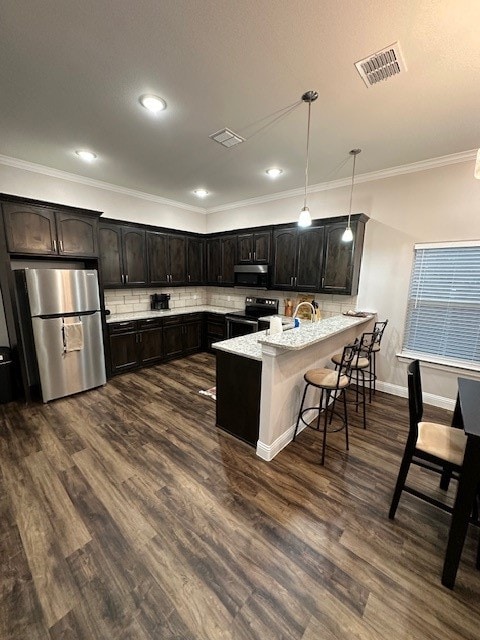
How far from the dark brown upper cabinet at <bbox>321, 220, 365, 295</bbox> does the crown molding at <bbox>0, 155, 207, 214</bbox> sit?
10.2 ft

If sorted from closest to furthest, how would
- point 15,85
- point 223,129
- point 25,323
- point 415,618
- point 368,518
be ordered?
point 415,618 < point 368,518 < point 15,85 < point 223,129 < point 25,323

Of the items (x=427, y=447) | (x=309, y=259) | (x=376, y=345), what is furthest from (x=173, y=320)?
(x=427, y=447)

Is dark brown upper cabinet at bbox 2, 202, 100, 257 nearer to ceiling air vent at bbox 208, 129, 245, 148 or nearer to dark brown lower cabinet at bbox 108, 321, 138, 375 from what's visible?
dark brown lower cabinet at bbox 108, 321, 138, 375

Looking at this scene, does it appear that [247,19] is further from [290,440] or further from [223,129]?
[290,440]

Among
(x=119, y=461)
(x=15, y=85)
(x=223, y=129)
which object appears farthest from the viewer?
(x=223, y=129)

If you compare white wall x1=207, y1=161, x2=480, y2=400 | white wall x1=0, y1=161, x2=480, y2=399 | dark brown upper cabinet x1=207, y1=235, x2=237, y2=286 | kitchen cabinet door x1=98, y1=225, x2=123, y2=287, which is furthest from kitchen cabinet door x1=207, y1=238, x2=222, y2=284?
white wall x1=207, y1=161, x2=480, y2=400

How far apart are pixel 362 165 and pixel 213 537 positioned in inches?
161

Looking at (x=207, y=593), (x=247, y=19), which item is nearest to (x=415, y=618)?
(x=207, y=593)

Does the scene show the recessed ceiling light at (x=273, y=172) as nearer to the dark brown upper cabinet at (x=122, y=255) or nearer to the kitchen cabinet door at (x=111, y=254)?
the dark brown upper cabinet at (x=122, y=255)

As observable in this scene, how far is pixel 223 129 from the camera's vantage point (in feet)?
7.96

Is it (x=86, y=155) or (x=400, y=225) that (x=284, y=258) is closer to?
(x=400, y=225)

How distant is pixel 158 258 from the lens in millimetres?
4688

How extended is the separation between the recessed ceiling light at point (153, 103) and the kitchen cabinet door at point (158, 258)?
251 centimetres

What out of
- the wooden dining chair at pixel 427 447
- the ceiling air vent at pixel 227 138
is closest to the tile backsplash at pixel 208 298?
the wooden dining chair at pixel 427 447
